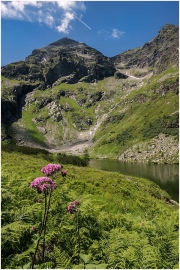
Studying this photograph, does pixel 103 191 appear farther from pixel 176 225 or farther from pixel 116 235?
pixel 116 235

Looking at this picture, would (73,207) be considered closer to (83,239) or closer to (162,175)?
(83,239)

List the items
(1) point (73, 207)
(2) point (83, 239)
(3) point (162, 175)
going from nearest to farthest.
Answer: (1) point (73, 207), (2) point (83, 239), (3) point (162, 175)

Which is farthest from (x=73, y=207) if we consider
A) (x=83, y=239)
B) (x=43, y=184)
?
(x=43, y=184)

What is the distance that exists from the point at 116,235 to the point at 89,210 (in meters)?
1.73

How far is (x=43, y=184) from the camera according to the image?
22.3 ft

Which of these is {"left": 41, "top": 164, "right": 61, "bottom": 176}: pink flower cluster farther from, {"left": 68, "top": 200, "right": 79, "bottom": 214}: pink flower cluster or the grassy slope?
{"left": 68, "top": 200, "right": 79, "bottom": 214}: pink flower cluster

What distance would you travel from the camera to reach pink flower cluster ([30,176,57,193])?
6.70 metres

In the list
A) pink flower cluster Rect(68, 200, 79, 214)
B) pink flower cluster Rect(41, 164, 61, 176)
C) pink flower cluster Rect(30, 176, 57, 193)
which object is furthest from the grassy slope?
pink flower cluster Rect(41, 164, 61, 176)

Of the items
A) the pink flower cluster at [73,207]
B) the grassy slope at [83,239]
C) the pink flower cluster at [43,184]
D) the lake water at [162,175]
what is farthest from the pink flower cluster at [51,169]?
the lake water at [162,175]

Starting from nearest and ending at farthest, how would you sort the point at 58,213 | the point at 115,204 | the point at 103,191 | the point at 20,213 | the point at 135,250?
the point at 135,250 < the point at 20,213 < the point at 58,213 < the point at 115,204 < the point at 103,191

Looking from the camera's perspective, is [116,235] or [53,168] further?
[116,235]

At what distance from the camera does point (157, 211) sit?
22047mm

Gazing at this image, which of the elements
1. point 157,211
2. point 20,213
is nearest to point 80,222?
point 20,213

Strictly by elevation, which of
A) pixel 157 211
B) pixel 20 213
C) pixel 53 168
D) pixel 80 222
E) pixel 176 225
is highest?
pixel 53 168
